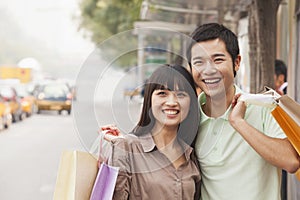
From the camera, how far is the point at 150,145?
246 cm

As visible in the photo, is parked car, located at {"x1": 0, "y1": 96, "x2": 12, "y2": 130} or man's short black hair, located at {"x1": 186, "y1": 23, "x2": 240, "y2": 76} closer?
man's short black hair, located at {"x1": 186, "y1": 23, "x2": 240, "y2": 76}

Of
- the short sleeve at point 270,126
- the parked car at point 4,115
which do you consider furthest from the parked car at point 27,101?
the short sleeve at point 270,126

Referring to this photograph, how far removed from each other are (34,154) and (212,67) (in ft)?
39.4

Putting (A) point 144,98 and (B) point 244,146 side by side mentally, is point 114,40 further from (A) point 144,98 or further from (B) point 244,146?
(B) point 244,146

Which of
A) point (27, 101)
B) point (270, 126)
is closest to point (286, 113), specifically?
point (270, 126)

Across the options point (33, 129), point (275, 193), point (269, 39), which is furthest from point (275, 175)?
point (33, 129)

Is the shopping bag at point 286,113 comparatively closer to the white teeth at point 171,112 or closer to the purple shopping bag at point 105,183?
the white teeth at point 171,112

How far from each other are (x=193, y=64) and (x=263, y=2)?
12.6ft

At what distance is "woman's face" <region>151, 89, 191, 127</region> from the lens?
2.45 meters

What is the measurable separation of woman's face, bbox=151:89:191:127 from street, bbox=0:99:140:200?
0.23 meters

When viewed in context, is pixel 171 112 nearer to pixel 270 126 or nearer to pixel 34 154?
pixel 270 126

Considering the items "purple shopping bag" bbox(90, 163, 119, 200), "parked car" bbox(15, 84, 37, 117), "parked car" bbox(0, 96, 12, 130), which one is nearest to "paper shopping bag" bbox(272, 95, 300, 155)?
"purple shopping bag" bbox(90, 163, 119, 200)

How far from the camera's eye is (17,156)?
13.7 m

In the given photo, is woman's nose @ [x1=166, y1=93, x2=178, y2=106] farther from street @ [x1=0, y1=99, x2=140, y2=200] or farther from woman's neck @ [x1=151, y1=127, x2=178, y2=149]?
street @ [x1=0, y1=99, x2=140, y2=200]
